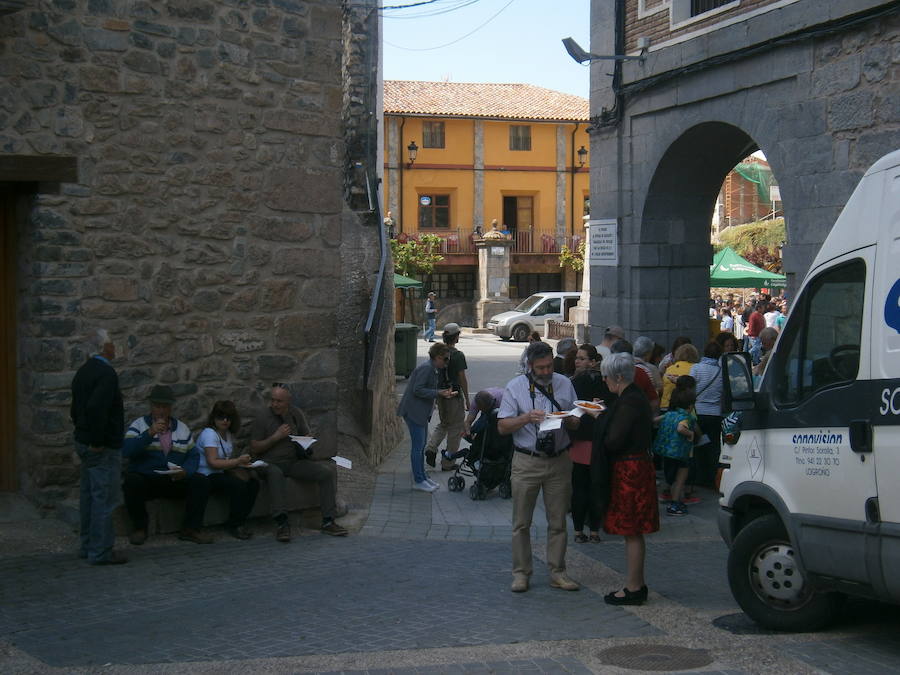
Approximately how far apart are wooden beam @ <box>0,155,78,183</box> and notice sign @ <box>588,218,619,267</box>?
9.30 metres

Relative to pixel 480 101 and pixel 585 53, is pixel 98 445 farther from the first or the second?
pixel 480 101

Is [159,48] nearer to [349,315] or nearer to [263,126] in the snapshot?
[263,126]

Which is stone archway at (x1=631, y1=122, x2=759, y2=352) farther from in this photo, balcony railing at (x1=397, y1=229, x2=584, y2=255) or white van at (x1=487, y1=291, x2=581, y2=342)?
balcony railing at (x1=397, y1=229, x2=584, y2=255)

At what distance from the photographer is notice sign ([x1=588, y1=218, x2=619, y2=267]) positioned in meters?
15.9

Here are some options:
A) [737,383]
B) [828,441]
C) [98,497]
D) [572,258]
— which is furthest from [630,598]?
[572,258]

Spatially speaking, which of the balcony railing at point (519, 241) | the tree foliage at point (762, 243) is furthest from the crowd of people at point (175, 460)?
the balcony railing at point (519, 241)

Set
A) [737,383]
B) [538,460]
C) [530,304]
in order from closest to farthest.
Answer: [737,383]
[538,460]
[530,304]

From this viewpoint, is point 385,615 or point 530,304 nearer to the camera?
point 385,615

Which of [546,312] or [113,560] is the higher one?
[546,312]

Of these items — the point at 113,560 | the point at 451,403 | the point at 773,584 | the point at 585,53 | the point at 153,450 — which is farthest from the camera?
the point at 585,53

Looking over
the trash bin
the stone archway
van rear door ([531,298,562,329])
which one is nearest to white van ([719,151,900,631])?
the stone archway

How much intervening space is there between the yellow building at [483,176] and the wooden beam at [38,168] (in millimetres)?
41574

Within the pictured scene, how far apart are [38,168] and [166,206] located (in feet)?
3.52

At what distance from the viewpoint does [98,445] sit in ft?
25.0
